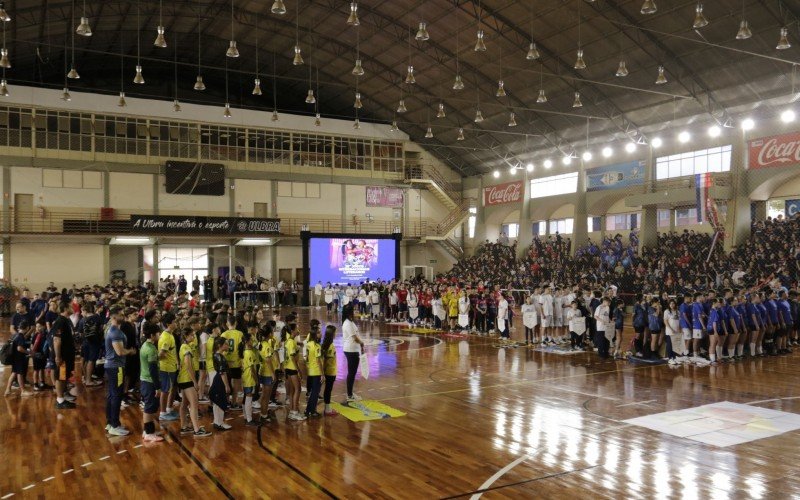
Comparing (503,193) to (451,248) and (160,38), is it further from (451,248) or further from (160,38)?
(160,38)

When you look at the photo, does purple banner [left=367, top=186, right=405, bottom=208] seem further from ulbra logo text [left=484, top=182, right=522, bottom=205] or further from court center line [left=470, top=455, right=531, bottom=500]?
court center line [left=470, top=455, right=531, bottom=500]

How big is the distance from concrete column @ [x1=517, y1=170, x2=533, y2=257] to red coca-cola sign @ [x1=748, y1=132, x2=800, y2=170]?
13.4m

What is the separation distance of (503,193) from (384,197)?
782 cm

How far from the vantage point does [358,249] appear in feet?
106

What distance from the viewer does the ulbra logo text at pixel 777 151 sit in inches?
904

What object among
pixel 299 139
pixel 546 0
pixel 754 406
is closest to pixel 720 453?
pixel 754 406

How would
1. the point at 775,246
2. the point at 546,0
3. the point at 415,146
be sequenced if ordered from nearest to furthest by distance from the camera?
the point at 775,246, the point at 546,0, the point at 415,146

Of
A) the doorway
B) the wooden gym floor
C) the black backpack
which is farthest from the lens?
the doorway

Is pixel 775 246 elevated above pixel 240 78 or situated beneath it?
situated beneath

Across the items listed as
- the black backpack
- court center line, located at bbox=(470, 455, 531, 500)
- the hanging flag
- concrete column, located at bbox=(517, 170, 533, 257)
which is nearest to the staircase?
concrete column, located at bbox=(517, 170, 533, 257)

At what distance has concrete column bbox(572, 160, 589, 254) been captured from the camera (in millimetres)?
32594

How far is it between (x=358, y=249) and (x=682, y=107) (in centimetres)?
1733

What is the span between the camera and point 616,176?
101 ft

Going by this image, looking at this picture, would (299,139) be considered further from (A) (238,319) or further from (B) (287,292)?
(A) (238,319)
